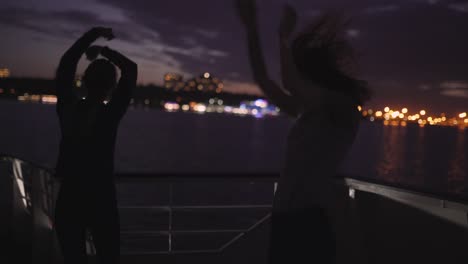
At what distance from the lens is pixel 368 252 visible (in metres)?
2.84

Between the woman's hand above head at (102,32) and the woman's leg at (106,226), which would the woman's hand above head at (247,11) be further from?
the woman's leg at (106,226)

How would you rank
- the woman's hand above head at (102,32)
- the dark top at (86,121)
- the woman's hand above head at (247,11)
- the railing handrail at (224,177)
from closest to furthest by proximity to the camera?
the woman's hand above head at (247,11) → the dark top at (86,121) → the woman's hand above head at (102,32) → the railing handrail at (224,177)

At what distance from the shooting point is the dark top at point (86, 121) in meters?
1.68

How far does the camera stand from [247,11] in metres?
1.35

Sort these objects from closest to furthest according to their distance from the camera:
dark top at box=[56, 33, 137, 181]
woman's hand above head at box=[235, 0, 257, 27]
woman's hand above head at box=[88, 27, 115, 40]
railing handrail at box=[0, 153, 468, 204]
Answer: woman's hand above head at box=[235, 0, 257, 27] < dark top at box=[56, 33, 137, 181] < woman's hand above head at box=[88, 27, 115, 40] < railing handrail at box=[0, 153, 468, 204]

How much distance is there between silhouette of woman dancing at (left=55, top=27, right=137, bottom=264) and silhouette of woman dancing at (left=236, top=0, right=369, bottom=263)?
67cm

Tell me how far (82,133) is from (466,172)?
51.9 m

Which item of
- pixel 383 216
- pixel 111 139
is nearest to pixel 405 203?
pixel 383 216

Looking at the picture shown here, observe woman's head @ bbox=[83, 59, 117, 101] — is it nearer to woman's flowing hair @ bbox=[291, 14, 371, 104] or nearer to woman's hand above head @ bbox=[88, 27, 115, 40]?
woman's hand above head @ bbox=[88, 27, 115, 40]

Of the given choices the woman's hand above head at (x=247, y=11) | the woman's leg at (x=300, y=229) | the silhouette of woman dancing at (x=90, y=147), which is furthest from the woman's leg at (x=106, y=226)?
the woman's hand above head at (x=247, y=11)

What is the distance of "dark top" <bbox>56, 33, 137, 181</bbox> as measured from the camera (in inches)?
66.2

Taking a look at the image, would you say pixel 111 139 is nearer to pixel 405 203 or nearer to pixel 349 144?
pixel 349 144

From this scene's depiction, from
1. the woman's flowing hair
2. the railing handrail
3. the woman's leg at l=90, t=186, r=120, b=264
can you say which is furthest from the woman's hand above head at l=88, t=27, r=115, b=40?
the railing handrail

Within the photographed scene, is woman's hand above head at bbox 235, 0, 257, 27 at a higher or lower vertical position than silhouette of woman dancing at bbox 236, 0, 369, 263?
higher
